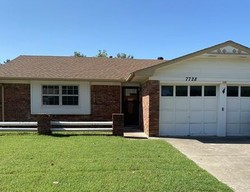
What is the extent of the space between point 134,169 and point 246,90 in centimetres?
875

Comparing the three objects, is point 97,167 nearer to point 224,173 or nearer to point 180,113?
point 224,173

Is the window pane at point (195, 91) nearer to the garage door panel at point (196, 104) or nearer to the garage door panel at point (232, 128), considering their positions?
the garage door panel at point (196, 104)

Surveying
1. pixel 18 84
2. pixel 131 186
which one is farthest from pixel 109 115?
pixel 131 186

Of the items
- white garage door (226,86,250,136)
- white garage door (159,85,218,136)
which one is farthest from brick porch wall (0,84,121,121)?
white garage door (226,86,250,136)

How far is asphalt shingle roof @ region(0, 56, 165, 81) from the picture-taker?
47.6 ft

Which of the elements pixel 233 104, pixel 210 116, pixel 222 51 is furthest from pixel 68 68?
pixel 233 104

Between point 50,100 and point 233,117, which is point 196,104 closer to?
point 233,117

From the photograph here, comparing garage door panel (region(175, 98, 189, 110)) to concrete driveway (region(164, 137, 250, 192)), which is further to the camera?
garage door panel (region(175, 98, 189, 110))

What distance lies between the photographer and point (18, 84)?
47.9 feet

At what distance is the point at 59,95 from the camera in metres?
14.9

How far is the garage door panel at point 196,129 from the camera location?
1252 cm

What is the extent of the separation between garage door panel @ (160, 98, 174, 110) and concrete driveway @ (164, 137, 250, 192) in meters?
1.66

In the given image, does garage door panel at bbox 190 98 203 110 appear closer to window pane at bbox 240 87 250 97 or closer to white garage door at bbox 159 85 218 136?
white garage door at bbox 159 85 218 136

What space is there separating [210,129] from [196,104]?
4.65 feet
